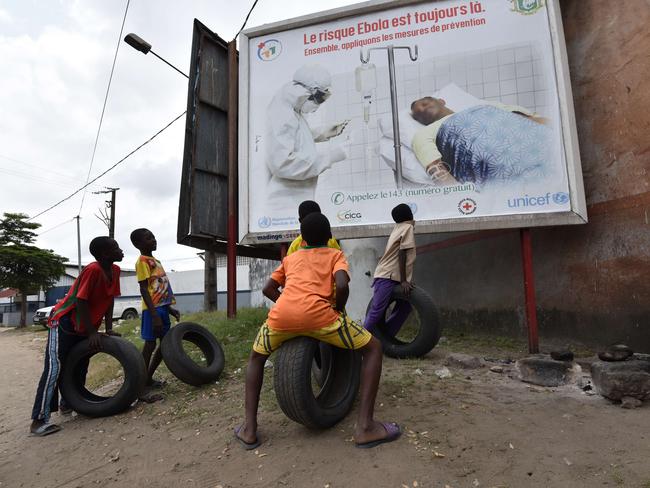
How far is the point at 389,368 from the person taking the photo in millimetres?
4062

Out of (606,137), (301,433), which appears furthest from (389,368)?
(606,137)

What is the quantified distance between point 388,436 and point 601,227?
3505 millimetres

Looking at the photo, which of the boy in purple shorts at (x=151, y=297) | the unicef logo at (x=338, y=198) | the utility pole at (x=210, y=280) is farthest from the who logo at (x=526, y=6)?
the utility pole at (x=210, y=280)

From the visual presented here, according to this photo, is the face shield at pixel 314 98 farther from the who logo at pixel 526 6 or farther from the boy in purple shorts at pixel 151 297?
the boy in purple shorts at pixel 151 297

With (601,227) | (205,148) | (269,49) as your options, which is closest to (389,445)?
(601,227)

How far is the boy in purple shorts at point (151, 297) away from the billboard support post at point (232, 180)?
5.95 ft

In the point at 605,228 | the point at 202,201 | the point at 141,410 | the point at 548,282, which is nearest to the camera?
the point at 141,410

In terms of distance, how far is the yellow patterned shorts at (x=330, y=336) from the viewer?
265 cm

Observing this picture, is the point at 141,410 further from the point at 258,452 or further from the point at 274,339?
the point at 274,339

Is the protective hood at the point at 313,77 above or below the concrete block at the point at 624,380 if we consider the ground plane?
above

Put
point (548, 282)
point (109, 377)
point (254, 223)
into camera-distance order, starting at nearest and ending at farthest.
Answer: point (548, 282), point (109, 377), point (254, 223)

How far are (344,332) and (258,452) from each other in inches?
36.2

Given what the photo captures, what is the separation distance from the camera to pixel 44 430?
11.6 feet

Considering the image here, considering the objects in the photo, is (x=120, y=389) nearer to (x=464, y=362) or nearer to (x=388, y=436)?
(x=388, y=436)
